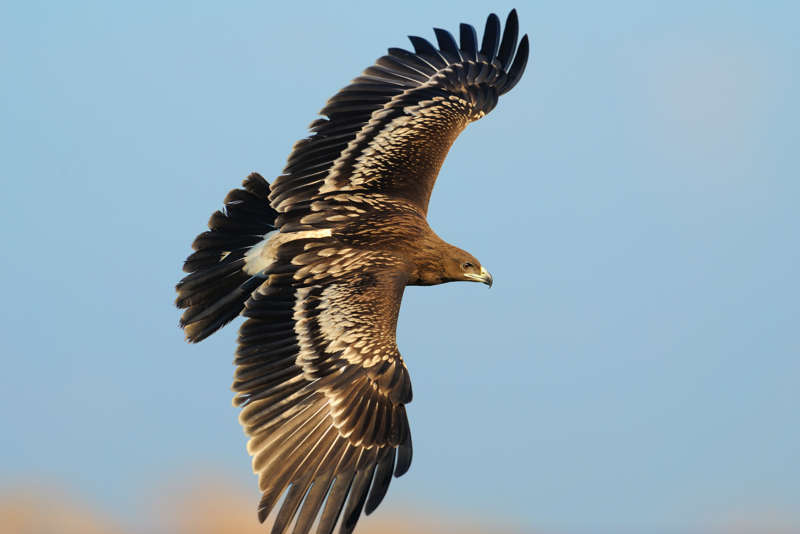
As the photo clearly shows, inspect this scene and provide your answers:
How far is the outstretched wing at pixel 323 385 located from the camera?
7.09 metres

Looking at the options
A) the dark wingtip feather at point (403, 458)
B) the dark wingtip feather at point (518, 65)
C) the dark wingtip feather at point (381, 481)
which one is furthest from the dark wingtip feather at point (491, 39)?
the dark wingtip feather at point (381, 481)

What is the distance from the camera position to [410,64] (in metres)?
9.83

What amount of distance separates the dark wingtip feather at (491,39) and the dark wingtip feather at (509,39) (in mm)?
73

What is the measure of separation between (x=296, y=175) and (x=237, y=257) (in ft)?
2.89

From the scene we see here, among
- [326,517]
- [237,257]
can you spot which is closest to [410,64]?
[237,257]

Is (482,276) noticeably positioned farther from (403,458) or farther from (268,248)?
(403,458)

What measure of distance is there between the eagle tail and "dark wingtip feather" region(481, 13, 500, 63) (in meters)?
2.98

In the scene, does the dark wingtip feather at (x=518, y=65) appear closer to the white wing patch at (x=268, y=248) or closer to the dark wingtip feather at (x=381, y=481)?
the white wing patch at (x=268, y=248)

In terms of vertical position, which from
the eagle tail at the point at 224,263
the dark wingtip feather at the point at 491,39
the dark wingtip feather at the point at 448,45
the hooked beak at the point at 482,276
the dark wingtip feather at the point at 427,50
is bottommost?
the eagle tail at the point at 224,263

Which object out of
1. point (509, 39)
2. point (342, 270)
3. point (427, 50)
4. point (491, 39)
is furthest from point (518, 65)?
point (342, 270)

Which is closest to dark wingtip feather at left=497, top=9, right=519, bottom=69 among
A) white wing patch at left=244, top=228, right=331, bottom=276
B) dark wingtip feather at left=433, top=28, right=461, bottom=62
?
dark wingtip feather at left=433, top=28, right=461, bottom=62

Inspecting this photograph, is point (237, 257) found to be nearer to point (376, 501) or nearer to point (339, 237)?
point (339, 237)

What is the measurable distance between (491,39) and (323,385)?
15.1 ft

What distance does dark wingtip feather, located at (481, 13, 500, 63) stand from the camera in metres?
10.3
